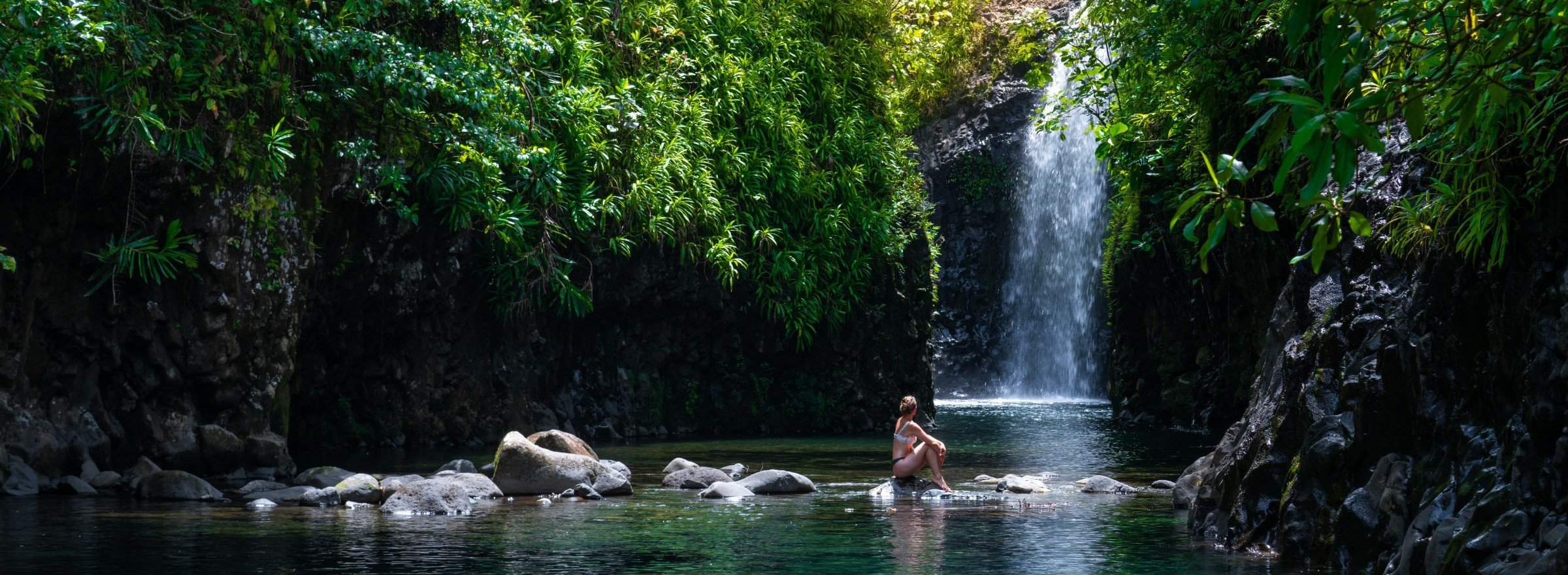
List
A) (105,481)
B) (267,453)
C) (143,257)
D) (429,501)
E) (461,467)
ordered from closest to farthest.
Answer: (429,501) → (105,481) → (143,257) → (267,453) → (461,467)

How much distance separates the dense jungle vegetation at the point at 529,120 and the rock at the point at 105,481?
175cm

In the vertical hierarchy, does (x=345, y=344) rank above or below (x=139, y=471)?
above

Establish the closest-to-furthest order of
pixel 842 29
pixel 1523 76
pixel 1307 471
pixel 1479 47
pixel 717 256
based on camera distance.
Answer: pixel 1523 76
pixel 1479 47
pixel 1307 471
pixel 717 256
pixel 842 29

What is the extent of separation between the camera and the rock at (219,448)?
13.0 metres

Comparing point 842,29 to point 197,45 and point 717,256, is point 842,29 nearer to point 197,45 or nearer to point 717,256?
point 717,256

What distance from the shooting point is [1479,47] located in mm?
5328

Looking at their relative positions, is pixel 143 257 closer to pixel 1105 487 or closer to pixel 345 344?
pixel 345 344

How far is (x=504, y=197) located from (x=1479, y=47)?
12752 millimetres

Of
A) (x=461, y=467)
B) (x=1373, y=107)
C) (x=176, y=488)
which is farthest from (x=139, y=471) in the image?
(x=1373, y=107)

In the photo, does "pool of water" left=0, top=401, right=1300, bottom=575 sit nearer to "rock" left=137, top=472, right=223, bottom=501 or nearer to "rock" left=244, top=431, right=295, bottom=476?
"rock" left=137, top=472, right=223, bottom=501

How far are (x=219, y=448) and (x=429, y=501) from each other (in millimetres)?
3333

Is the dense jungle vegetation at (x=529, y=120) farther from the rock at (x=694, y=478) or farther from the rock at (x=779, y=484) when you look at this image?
the rock at (x=779, y=484)

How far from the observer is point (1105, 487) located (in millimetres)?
12523

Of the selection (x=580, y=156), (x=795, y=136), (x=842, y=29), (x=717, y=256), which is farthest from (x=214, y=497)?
(x=842, y=29)
